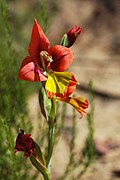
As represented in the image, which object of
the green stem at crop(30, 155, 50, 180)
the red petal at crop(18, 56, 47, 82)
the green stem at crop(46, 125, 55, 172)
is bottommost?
the green stem at crop(30, 155, 50, 180)

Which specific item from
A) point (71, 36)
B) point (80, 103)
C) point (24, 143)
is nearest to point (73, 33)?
point (71, 36)

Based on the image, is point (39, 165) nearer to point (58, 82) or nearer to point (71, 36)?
point (58, 82)

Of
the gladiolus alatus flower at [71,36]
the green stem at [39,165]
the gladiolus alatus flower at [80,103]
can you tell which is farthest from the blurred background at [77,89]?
the gladiolus alatus flower at [71,36]

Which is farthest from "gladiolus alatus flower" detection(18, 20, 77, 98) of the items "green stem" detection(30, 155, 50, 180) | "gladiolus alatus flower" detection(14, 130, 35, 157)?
"green stem" detection(30, 155, 50, 180)

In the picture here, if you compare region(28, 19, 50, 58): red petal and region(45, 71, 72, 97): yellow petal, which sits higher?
region(28, 19, 50, 58): red petal

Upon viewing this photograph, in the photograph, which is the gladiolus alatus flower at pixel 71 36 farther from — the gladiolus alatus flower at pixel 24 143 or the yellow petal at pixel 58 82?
the gladiolus alatus flower at pixel 24 143

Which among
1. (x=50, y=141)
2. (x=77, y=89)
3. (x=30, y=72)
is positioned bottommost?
(x=77, y=89)

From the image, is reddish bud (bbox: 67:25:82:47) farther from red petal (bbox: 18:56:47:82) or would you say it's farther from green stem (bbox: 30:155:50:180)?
green stem (bbox: 30:155:50:180)
